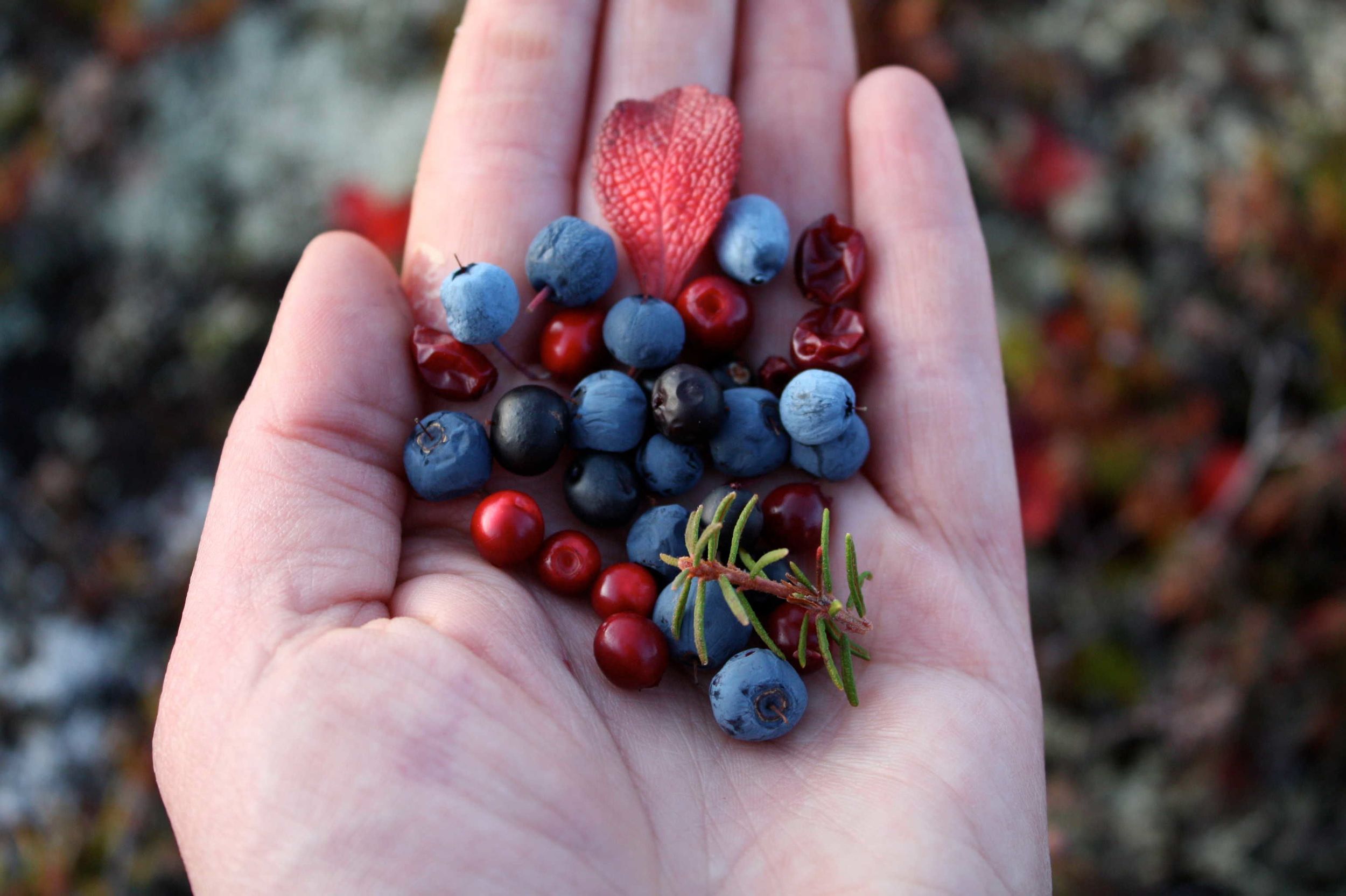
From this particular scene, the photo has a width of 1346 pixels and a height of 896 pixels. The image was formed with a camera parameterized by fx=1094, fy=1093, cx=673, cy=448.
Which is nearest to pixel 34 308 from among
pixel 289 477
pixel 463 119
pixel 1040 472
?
pixel 463 119

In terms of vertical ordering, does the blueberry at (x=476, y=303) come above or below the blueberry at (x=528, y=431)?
above

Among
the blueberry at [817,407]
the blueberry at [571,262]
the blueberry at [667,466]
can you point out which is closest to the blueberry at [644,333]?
the blueberry at [571,262]

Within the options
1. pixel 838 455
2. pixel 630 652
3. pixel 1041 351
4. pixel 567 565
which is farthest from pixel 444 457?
pixel 1041 351

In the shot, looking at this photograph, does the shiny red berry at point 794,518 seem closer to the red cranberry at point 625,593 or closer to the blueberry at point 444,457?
the red cranberry at point 625,593

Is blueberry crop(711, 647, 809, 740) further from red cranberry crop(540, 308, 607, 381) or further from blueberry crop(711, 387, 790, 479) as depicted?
red cranberry crop(540, 308, 607, 381)

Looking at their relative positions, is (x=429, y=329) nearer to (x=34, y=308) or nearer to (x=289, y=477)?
(x=289, y=477)

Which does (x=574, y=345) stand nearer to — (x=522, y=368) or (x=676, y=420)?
(x=522, y=368)

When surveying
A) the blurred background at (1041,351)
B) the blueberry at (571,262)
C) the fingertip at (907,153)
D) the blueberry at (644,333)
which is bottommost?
the blurred background at (1041,351)
